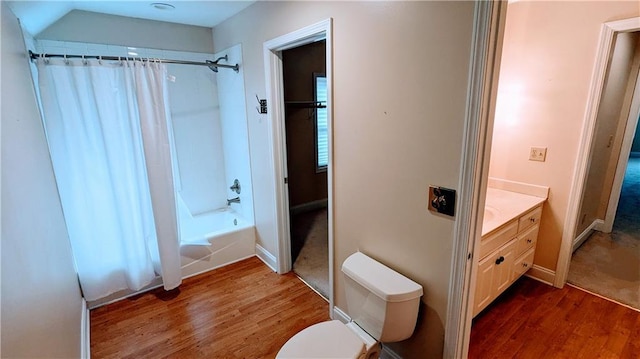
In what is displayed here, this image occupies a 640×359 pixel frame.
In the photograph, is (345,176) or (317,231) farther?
(317,231)

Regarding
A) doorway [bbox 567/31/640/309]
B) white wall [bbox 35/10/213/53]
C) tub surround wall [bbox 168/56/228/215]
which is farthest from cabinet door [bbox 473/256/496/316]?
white wall [bbox 35/10/213/53]

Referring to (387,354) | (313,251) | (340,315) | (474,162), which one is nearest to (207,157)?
(313,251)

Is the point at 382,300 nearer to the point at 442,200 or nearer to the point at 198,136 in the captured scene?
the point at 442,200

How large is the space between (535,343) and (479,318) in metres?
0.34

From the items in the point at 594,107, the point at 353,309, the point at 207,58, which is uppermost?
the point at 207,58

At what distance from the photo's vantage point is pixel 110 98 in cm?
216

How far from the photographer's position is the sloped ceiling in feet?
6.42

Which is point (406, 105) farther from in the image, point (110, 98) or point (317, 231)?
point (317, 231)

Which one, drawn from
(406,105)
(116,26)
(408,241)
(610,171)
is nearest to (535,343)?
(408,241)

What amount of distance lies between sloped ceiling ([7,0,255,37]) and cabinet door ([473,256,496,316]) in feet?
8.35

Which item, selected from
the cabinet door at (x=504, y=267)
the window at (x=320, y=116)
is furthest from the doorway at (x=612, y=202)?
the window at (x=320, y=116)

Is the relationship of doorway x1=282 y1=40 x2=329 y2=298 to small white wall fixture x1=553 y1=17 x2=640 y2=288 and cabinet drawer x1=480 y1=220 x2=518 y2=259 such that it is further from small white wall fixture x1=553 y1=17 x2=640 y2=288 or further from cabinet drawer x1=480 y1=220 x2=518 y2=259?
small white wall fixture x1=553 y1=17 x2=640 y2=288

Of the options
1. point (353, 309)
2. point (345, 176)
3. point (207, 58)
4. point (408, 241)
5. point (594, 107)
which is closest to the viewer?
point (408, 241)

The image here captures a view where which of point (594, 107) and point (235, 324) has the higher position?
point (594, 107)
